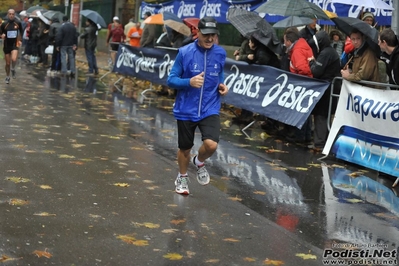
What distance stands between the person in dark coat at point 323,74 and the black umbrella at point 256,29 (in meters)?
2.07

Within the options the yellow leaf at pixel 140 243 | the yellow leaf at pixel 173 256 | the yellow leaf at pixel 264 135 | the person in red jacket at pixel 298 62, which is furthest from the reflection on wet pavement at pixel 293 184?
the yellow leaf at pixel 140 243

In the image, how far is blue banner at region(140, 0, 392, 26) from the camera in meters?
16.6

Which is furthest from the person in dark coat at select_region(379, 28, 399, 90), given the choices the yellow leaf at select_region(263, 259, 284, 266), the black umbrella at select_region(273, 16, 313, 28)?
the yellow leaf at select_region(263, 259, 284, 266)

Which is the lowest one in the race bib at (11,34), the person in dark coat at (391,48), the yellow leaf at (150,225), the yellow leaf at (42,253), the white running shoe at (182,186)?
the race bib at (11,34)

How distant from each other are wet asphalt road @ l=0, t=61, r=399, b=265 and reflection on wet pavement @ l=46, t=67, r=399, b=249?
0.02 m

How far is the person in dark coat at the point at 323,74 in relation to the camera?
12680 millimetres

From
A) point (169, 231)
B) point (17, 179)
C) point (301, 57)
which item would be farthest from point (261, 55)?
point (169, 231)

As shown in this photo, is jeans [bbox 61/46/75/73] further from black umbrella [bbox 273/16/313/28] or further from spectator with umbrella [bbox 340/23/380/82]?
spectator with umbrella [bbox 340/23/380/82]

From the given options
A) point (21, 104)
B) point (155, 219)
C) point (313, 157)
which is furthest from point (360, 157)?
point (21, 104)

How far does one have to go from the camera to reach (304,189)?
9.62m

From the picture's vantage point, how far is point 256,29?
15.0m

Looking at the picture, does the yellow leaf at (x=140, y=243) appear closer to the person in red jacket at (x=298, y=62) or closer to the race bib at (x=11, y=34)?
the person in red jacket at (x=298, y=62)

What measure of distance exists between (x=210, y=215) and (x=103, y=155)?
3334mm

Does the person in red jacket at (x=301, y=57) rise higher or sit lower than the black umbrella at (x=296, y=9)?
lower
